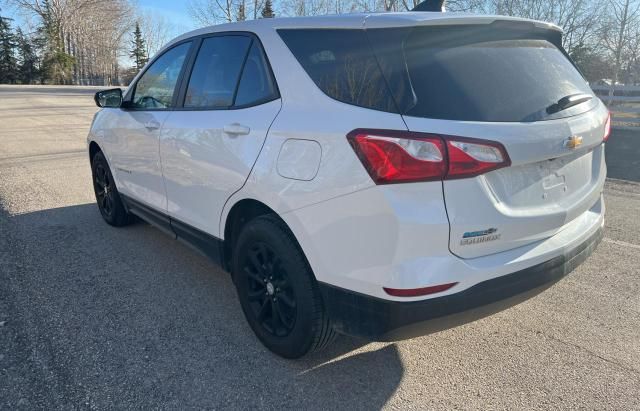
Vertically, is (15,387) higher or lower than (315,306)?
lower

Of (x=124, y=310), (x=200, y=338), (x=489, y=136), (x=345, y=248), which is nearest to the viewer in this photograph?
(x=489, y=136)

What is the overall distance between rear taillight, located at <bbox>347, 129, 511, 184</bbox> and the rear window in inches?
4.9

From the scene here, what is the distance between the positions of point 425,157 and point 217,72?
5.94 feet

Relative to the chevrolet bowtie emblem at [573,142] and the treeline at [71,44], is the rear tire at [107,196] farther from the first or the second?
the treeline at [71,44]

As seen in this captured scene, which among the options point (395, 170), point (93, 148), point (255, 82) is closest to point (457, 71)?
point (395, 170)

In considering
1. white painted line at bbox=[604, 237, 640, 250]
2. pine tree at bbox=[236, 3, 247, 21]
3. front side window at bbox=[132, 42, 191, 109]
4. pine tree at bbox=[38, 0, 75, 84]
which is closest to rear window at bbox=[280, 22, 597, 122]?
front side window at bbox=[132, 42, 191, 109]

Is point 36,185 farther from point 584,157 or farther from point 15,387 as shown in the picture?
point 584,157

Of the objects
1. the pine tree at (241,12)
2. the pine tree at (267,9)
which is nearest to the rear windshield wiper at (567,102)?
the pine tree at (241,12)

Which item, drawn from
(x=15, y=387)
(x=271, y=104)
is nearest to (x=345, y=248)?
(x=271, y=104)

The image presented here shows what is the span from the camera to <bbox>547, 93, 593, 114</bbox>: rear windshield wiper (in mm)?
2268

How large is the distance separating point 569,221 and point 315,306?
139 centimetres

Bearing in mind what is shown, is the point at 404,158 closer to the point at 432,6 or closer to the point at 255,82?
the point at 255,82

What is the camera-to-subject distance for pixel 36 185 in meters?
6.51

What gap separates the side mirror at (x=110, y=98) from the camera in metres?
4.33
